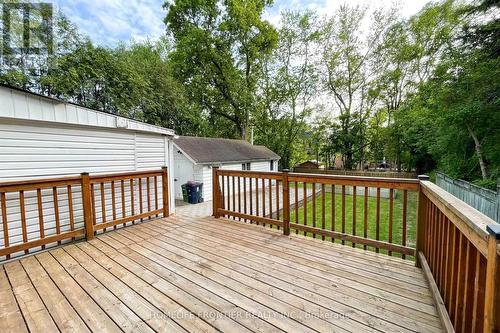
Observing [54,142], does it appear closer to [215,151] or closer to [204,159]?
[204,159]

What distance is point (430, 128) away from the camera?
12516 millimetres

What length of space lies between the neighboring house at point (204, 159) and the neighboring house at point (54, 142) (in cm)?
366

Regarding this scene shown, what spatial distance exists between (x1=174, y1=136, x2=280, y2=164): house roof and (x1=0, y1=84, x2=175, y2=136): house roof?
5.55 meters

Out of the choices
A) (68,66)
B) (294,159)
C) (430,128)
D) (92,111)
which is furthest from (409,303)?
(294,159)

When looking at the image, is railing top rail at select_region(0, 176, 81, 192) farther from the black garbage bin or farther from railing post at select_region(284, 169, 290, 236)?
the black garbage bin

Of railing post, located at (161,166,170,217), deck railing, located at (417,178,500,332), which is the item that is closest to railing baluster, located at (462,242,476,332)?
deck railing, located at (417,178,500,332)

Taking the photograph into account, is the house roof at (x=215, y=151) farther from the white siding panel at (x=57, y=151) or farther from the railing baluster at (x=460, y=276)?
the railing baluster at (x=460, y=276)

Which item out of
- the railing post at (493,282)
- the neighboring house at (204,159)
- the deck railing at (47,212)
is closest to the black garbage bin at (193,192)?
the neighboring house at (204,159)

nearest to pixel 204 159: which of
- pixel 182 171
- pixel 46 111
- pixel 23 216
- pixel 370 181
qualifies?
pixel 182 171

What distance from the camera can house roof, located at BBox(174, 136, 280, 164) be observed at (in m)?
9.85

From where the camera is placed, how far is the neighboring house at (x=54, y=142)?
2979 mm

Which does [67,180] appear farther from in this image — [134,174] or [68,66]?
[68,66]

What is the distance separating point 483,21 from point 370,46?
30.9 feet

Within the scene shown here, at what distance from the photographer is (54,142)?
3.44 metres
